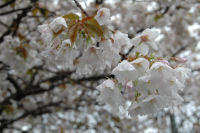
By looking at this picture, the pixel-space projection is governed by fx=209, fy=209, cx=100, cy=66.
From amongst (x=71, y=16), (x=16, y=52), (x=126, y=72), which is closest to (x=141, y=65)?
(x=126, y=72)

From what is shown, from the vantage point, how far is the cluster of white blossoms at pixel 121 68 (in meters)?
1.04

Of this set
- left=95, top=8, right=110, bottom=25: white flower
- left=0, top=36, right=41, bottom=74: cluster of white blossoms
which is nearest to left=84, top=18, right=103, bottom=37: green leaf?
left=95, top=8, right=110, bottom=25: white flower

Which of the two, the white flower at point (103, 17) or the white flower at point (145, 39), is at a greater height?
the white flower at point (103, 17)

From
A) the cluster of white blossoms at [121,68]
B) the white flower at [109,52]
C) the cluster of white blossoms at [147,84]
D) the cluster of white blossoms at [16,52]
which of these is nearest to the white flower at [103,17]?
the cluster of white blossoms at [121,68]

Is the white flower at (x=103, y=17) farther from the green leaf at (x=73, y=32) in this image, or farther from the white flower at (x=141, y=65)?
the white flower at (x=141, y=65)

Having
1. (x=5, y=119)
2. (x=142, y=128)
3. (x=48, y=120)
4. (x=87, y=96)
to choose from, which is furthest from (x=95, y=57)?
(x=142, y=128)

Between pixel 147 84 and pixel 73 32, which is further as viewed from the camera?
pixel 73 32

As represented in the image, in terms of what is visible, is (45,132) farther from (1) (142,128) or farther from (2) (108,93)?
(2) (108,93)

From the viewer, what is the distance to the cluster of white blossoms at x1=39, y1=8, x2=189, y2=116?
1.04 metres

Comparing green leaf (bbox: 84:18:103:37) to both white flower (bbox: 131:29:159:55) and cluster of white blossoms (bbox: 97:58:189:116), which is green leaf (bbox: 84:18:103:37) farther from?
white flower (bbox: 131:29:159:55)

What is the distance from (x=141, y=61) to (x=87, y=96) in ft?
15.7

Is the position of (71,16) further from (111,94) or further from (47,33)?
(111,94)

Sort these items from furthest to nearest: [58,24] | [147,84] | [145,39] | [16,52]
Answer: [16,52]
[145,39]
[58,24]
[147,84]

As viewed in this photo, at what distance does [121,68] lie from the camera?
1.07 meters
